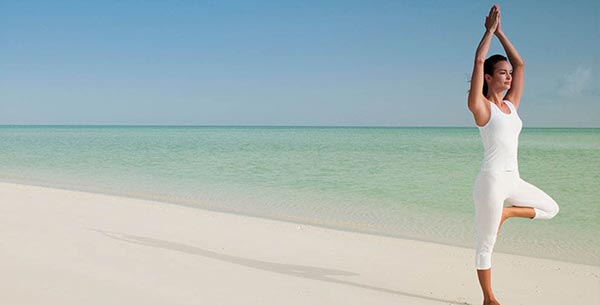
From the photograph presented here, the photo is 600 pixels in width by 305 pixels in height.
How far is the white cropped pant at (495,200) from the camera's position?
3846 mm

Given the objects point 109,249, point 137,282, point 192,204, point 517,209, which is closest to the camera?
point 517,209

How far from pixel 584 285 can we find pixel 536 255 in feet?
6.46

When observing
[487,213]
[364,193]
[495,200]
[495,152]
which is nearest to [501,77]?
[495,152]

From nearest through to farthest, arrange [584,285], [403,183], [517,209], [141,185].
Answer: [517,209], [584,285], [141,185], [403,183]

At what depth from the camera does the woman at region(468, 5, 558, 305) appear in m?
3.73

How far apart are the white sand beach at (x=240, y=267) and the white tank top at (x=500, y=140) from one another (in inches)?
56.4

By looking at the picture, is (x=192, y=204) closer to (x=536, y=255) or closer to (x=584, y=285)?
(x=536, y=255)

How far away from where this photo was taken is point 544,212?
4.10 m

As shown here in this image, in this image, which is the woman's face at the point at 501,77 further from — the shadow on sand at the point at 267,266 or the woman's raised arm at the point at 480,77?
the shadow on sand at the point at 267,266

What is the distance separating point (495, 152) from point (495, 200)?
0.37 meters

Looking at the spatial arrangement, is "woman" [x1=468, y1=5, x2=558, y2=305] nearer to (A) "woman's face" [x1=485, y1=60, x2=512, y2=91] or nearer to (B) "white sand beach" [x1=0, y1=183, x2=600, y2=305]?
(A) "woman's face" [x1=485, y1=60, x2=512, y2=91]

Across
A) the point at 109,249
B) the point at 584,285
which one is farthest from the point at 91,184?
the point at 584,285

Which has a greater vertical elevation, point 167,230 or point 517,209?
point 517,209

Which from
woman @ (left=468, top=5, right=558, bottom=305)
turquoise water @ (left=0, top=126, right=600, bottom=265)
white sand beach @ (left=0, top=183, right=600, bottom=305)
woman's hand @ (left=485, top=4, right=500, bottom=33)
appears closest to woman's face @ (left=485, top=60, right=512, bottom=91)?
woman @ (left=468, top=5, right=558, bottom=305)
